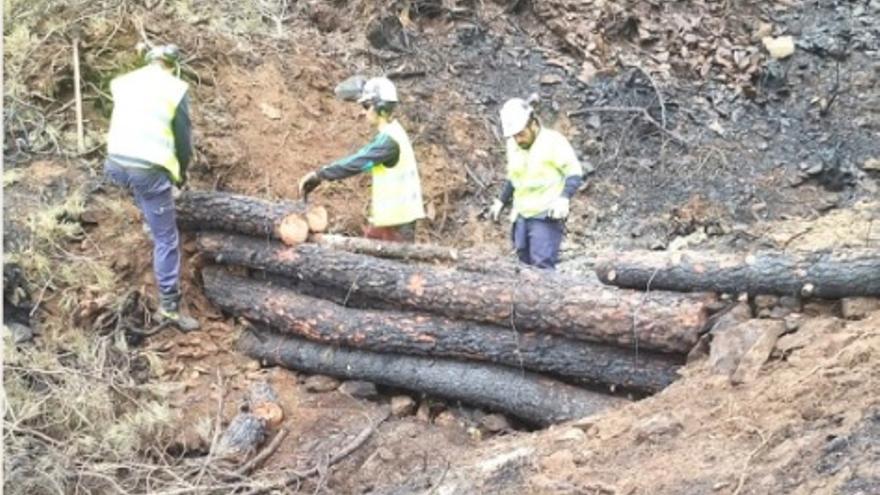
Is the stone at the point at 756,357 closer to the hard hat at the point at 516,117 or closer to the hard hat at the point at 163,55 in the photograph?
the hard hat at the point at 516,117

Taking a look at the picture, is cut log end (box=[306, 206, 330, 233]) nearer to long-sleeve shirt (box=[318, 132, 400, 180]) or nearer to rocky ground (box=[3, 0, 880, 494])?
long-sleeve shirt (box=[318, 132, 400, 180])

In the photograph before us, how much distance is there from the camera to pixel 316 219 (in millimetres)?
6949

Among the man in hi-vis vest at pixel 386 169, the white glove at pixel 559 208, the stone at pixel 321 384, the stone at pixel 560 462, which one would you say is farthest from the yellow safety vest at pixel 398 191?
the stone at pixel 560 462

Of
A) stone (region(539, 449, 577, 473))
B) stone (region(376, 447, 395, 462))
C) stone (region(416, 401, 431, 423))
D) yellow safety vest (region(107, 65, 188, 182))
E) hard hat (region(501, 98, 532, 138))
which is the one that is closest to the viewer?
stone (region(539, 449, 577, 473))

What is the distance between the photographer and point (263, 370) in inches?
272

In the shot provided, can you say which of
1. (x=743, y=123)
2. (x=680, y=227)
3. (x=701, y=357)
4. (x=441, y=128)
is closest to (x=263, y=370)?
(x=701, y=357)

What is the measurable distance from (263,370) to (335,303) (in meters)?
0.68

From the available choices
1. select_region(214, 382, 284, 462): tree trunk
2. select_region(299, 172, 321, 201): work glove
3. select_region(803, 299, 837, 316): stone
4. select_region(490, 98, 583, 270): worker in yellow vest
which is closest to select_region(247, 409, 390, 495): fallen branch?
select_region(214, 382, 284, 462): tree trunk

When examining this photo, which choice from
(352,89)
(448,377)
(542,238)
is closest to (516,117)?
(542,238)

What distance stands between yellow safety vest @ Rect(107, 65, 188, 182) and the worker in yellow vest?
209 centimetres

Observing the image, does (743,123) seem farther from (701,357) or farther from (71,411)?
(71,411)

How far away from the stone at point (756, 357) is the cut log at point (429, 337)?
0.62 meters

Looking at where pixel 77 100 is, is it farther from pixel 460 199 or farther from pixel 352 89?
pixel 460 199

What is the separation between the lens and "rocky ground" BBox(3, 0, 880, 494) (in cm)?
462
